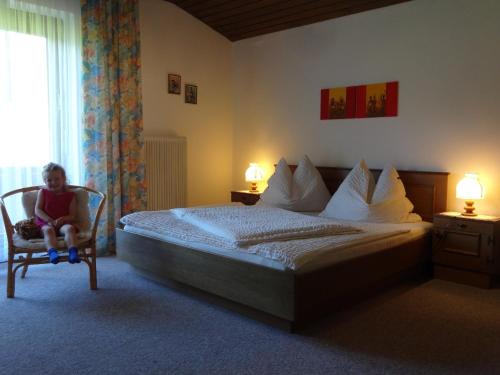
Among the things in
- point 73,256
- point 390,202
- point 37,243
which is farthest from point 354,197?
point 37,243

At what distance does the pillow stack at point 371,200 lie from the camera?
3.79m

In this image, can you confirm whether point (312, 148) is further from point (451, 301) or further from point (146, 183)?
point (451, 301)

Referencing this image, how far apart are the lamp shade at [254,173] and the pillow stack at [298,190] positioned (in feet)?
1.68

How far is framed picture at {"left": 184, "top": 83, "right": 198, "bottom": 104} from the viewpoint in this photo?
5219mm

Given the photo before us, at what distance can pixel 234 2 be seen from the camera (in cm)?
469

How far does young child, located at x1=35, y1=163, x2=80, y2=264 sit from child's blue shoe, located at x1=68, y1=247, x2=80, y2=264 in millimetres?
155

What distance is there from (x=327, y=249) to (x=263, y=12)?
306 centimetres

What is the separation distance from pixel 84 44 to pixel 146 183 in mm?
1487

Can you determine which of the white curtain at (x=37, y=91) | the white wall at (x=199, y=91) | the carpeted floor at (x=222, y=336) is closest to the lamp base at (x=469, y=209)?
the carpeted floor at (x=222, y=336)

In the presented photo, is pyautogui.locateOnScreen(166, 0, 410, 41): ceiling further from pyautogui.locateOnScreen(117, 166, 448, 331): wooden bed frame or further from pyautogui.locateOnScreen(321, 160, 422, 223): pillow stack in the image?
pyautogui.locateOnScreen(117, 166, 448, 331): wooden bed frame

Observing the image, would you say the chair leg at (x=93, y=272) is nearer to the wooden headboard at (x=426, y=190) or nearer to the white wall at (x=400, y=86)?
the white wall at (x=400, y=86)

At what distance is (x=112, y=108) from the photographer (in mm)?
4348

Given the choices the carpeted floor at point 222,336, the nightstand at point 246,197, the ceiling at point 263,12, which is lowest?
the carpeted floor at point 222,336

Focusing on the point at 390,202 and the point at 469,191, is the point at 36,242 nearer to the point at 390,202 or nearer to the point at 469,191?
the point at 390,202
